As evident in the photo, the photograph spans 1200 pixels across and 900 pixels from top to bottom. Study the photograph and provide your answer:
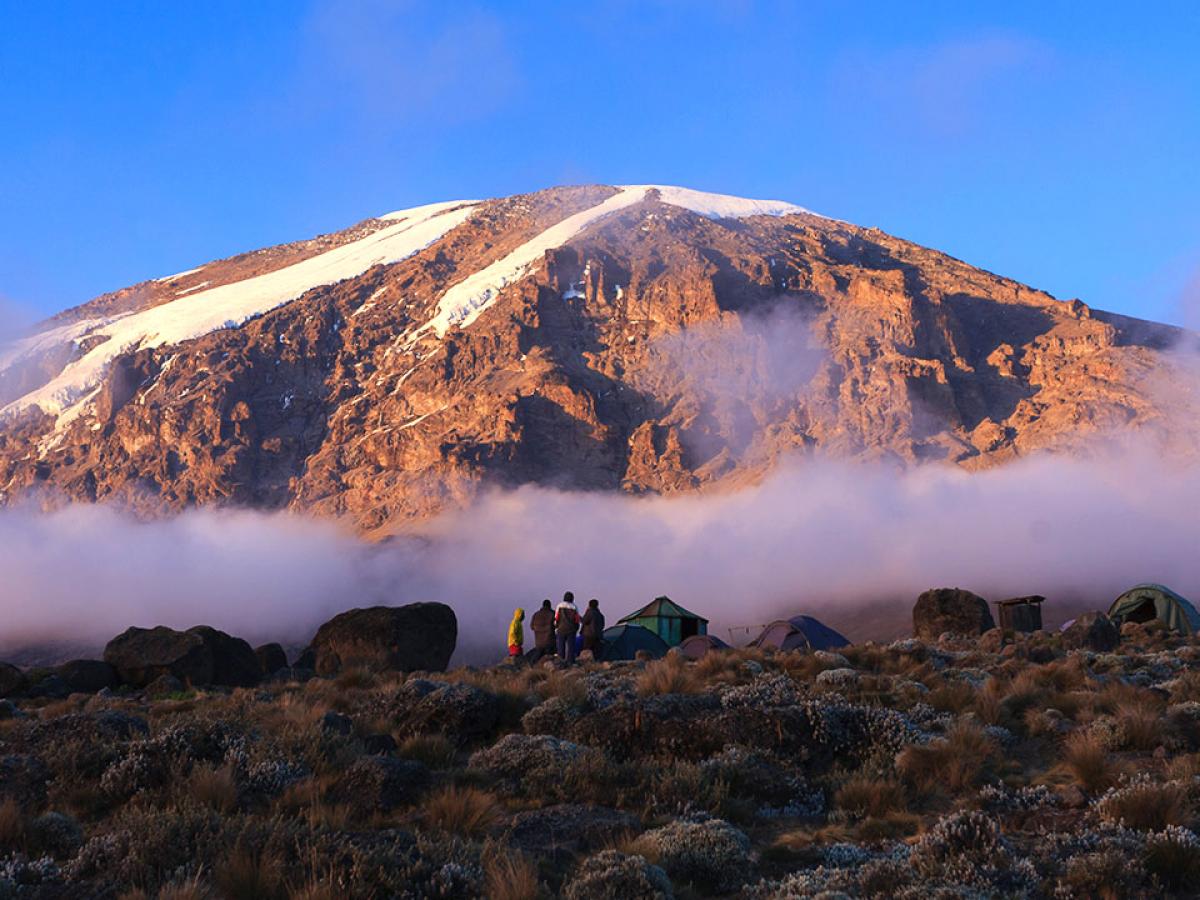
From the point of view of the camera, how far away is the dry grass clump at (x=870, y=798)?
26.8 feet

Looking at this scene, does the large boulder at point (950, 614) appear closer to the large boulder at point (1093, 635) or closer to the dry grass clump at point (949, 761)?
the large boulder at point (1093, 635)

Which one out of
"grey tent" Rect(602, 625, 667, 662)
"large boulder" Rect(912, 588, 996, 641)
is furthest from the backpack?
"large boulder" Rect(912, 588, 996, 641)

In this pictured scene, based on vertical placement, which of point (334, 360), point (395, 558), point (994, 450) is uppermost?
point (334, 360)

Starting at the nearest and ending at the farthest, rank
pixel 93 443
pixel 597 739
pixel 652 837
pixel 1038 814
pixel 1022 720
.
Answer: pixel 652 837 → pixel 1038 814 → pixel 597 739 → pixel 1022 720 → pixel 93 443

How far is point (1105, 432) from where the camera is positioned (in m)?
103

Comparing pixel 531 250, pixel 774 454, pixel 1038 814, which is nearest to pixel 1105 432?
pixel 774 454

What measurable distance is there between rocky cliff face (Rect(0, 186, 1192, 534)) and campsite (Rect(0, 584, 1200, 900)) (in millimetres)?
99998

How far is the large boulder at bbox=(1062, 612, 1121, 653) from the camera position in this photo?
23.4 meters

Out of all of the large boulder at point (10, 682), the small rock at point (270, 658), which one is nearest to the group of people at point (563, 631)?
the small rock at point (270, 658)

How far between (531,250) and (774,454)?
5925 centimetres

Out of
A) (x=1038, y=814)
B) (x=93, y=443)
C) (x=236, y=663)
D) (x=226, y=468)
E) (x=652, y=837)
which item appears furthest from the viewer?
(x=93, y=443)

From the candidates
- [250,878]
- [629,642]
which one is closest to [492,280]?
[629,642]

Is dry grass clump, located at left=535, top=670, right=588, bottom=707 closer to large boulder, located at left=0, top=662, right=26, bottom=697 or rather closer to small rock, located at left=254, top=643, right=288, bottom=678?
large boulder, located at left=0, top=662, right=26, bottom=697

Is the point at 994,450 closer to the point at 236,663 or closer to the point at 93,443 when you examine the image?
the point at 236,663
